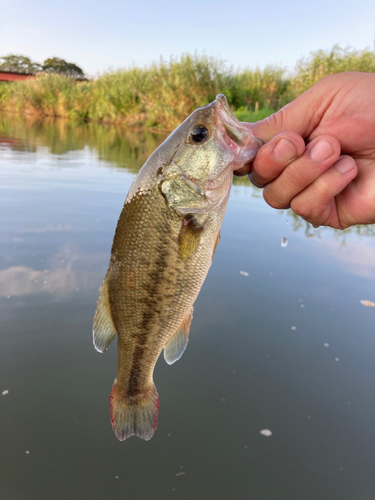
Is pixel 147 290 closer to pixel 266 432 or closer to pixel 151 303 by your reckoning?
pixel 151 303

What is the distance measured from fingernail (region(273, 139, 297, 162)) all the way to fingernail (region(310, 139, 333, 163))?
11cm

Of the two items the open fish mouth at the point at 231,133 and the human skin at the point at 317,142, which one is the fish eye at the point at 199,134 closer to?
the open fish mouth at the point at 231,133

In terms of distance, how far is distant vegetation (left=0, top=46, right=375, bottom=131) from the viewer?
16828mm

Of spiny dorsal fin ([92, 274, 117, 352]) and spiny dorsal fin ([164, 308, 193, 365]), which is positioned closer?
spiny dorsal fin ([92, 274, 117, 352])

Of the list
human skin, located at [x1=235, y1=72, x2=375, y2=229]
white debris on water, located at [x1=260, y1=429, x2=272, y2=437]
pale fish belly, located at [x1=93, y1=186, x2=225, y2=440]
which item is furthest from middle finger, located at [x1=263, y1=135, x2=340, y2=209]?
white debris on water, located at [x1=260, y1=429, x2=272, y2=437]

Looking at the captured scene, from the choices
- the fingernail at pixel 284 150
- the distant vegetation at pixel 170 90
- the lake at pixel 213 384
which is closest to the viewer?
the fingernail at pixel 284 150

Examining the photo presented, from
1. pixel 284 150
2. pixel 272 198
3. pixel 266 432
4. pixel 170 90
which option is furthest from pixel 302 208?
pixel 170 90

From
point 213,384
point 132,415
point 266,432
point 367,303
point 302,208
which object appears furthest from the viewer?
point 367,303

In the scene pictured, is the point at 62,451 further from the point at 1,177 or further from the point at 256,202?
the point at 1,177

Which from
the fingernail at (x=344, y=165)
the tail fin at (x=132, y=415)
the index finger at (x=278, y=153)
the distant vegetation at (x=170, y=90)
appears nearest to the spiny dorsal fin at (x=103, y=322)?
the tail fin at (x=132, y=415)

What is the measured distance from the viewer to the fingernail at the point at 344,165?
204cm

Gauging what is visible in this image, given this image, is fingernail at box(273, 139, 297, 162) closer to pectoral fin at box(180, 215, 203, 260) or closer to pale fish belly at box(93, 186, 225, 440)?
pale fish belly at box(93, 186, 225, 440)

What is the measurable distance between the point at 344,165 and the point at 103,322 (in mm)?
1538

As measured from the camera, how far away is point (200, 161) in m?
1.79
